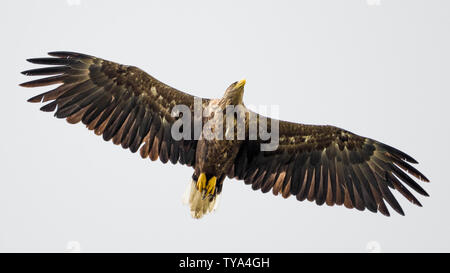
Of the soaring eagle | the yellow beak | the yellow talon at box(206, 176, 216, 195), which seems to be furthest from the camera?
the yellow talon at box(206, 176, 216, 195)

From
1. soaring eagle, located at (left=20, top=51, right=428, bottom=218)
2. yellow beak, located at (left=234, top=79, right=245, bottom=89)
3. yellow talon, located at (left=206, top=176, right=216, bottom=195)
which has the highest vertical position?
yellow beak, located at (left=234, top=79, right=245, bottom=89)

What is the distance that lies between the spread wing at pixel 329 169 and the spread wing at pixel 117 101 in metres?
1.35

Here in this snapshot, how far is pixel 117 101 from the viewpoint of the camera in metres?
13.2

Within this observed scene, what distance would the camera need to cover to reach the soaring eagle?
12.9 meters

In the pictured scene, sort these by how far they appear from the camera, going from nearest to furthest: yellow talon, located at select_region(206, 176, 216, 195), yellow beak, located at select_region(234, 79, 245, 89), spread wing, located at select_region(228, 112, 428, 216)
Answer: yellow beak, located at select_region(234, 79, 245, 89) → yellow talon, located at select_region(206, 176, 216, 195) → spread wing, located at select_region(228, 112, 428, 216)

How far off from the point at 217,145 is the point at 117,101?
2.04 meters

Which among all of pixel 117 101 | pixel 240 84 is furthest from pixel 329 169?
pixel 117 101

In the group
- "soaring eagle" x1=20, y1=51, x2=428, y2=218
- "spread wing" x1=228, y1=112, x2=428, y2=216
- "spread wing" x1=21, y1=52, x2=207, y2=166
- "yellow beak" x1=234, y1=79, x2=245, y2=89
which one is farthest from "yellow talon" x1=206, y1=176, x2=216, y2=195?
"yellow beak" x1=234, y1=79, x2=245, y2=89

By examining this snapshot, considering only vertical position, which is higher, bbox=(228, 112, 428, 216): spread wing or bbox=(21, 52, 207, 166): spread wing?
bbox=(21, 52, 207, 166): spread wing

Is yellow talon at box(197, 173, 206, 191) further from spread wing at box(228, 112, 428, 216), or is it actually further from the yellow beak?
the yellow beak

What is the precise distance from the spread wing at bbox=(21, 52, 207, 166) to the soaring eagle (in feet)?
0.06

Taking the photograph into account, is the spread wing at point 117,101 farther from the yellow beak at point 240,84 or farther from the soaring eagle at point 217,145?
the yellow beak at point 240,84

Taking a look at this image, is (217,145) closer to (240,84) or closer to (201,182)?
(201,182)

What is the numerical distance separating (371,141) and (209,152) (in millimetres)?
3140
